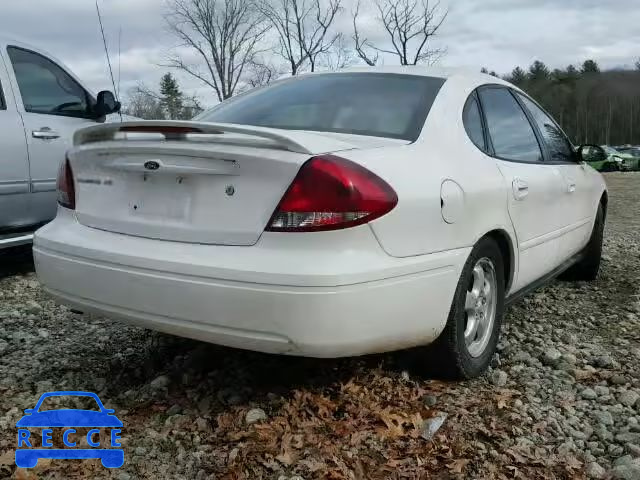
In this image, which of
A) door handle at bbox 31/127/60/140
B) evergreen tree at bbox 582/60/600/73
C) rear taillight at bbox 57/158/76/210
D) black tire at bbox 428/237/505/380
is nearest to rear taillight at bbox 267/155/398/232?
black tire at bbox 428/237/505/380

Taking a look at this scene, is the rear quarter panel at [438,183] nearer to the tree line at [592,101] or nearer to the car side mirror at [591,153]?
the car side mirror at [591,153]

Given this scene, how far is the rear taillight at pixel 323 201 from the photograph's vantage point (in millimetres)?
2088

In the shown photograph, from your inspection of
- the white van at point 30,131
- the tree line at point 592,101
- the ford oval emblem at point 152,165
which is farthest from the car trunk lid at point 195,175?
the tree line at point 592,101

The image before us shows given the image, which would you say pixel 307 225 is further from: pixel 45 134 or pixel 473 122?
pixel 45 134

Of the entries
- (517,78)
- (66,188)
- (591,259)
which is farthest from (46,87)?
(517,78)

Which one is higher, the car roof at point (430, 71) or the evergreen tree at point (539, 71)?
the evergreen tree at point (539, 71)

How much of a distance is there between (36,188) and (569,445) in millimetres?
4024

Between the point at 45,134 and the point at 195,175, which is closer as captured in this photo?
the point at 195,175

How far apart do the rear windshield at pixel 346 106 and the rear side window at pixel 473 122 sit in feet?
0.58

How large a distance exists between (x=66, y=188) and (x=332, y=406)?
4.81ft

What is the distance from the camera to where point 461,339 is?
2623mm

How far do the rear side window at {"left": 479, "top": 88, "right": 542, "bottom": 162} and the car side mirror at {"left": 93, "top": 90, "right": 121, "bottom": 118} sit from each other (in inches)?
127

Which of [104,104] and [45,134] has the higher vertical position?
[104,104]

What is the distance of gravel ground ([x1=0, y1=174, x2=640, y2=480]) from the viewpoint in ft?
7.00
